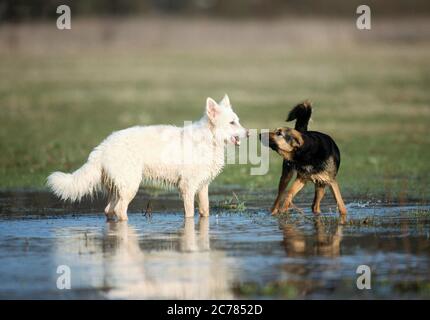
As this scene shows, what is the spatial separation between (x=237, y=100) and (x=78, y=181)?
76.3 ft

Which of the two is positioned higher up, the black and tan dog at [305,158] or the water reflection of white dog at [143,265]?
the black and tan dog at [305,158]

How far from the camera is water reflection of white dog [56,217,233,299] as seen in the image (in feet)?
29.1

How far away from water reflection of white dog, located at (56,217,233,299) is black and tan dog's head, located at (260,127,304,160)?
180 centimetres

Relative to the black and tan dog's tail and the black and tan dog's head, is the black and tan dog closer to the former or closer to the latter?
the black and tan dog's head

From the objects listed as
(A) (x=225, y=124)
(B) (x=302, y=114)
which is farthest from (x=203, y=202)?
(B) (x=302, y=114)

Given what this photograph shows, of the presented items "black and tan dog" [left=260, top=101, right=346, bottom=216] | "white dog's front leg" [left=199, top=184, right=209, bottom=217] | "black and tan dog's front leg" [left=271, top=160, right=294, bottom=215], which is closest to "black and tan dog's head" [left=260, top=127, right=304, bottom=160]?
"black and tan dog" [left=260, top=101, right=346, bottom=216]

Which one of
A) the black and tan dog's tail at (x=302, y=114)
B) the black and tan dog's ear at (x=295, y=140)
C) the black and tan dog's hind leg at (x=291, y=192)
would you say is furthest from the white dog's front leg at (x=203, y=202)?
the black and tan dog's tail at (x=302, y=114)

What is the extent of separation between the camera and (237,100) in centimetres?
3591

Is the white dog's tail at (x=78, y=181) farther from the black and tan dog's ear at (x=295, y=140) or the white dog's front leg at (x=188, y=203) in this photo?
the black and tan dog's ear at (x=295, y=140)

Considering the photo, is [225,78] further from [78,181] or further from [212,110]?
[78,181]

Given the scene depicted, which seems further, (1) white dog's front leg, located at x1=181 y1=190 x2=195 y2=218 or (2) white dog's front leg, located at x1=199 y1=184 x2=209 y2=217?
(2) white dog's front leg, located at x1=199 y1=184 x2=209 y2=217

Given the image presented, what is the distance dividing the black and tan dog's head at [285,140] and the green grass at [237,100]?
7.69 feet

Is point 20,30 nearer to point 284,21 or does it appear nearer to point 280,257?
point 284,21

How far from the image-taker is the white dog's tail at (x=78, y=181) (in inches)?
507
